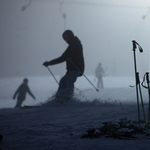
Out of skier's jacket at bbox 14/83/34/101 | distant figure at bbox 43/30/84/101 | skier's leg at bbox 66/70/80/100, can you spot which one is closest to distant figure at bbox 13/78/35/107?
skier's jacket at bbox 14/83/34/101

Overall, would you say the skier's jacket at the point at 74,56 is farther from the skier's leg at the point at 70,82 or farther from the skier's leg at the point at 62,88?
the skier's leg at the point at 62,88

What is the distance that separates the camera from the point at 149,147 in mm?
1749

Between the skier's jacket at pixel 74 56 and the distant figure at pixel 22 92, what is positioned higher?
the skier's jacket at pixel 74 56

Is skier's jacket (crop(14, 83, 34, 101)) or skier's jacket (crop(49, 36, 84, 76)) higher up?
skier's jacket (crop(49, 36, 84, 76))

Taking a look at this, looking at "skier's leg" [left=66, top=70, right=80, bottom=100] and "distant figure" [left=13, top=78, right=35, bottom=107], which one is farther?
"distant figure" [left=13, top=78, right=35, bottom=107]

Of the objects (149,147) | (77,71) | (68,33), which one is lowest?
(149,147)

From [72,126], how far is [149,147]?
1.05 meters

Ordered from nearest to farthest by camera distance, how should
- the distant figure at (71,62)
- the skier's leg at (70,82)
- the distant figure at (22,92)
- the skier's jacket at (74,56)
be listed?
the skier's leg at (70,82) < the distant figure at (71,62) < the skier's jacket at (74,56) < the distant figure at (22,92)

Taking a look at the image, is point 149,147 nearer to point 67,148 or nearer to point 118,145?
point 118,145

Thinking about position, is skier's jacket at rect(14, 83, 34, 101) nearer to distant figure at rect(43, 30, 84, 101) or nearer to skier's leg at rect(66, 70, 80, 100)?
distant figure at rect(43, 30, 84, 101)

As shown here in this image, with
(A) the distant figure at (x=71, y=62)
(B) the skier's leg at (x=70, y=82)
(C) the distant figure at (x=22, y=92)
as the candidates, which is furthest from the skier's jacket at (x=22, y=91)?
(B) the skier's leg at (x=70, y=82)

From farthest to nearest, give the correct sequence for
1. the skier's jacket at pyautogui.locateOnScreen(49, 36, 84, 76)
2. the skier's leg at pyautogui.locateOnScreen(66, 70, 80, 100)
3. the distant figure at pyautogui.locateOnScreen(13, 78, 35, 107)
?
the distant figure at pyautogui.locateOnScreen(13, 78, 35, 107) → the skier's jacket at pyautogui.locateOnScreen(49, 36, 84, 76) → the skier's leg at pyautogui.locateOnScreen(66, 70, 80, 100)

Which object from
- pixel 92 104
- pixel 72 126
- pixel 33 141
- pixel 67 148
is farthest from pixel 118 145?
pixel 92 104

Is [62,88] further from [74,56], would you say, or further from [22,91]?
[22,91]
